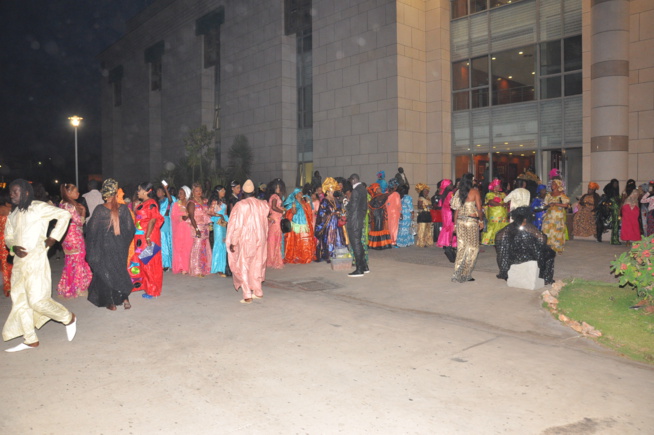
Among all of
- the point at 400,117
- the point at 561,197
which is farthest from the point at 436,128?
the point at 561,197

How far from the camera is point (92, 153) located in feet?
310

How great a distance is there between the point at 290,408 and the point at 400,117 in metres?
16.7

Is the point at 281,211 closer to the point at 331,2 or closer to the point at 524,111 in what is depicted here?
the point at 524,111

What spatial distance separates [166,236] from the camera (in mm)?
10992

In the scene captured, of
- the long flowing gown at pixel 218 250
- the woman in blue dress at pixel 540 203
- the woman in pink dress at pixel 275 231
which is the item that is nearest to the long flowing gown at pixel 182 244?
the long flowing gown at pixel 218 250

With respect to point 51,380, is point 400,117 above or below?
above

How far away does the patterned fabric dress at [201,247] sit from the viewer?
1037 centimetres

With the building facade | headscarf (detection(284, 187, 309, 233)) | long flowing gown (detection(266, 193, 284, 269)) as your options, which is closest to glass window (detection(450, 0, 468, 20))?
the building facade

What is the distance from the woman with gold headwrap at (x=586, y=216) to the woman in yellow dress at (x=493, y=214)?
313 centimetres

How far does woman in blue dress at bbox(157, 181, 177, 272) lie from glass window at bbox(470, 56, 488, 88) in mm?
13458

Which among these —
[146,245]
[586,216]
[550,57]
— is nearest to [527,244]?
[146,245]

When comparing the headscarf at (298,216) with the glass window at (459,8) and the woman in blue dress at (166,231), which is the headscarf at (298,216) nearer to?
the woman in blue dress at (166,231)

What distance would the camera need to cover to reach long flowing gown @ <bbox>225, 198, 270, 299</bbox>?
7.96 meters

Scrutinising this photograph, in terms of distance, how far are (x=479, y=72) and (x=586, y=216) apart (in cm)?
731
